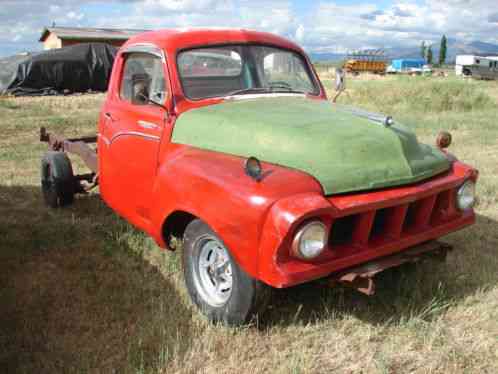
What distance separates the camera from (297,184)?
8.90 ft

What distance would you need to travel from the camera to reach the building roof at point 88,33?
2730 centimetres

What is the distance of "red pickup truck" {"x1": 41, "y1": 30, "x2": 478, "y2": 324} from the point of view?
2.62m

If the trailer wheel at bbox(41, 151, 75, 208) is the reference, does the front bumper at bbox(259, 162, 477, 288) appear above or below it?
above

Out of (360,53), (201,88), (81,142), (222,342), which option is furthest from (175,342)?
(360,53)

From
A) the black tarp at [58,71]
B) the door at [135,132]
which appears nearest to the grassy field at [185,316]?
the door at [135,132]

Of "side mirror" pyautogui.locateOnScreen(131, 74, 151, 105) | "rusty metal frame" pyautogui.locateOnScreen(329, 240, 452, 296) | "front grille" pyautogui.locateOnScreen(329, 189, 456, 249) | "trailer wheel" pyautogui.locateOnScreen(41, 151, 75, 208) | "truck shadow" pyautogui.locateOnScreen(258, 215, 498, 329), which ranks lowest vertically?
"truck shadow" pyautogui.locateOnScreen(258, 215, 498, 329)

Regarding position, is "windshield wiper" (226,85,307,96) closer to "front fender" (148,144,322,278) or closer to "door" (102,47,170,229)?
"door" (102,47,170,229)

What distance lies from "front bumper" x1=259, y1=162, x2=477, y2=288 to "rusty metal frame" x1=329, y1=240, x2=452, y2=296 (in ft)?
0.15

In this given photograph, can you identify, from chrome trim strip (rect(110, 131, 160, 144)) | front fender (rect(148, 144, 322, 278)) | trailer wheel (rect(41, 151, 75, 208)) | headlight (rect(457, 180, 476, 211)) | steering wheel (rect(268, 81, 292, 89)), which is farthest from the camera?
trailer wheel (rect(41, 151, 75, 208))

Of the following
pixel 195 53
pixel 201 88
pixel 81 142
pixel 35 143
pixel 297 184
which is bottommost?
pixel 35 143

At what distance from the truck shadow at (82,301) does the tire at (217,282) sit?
7.3 inches

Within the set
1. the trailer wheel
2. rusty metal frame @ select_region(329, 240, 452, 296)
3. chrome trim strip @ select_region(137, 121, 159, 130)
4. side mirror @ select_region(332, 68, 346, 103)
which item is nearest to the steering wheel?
side mirror @ select_region(332, 68, 346, 103)

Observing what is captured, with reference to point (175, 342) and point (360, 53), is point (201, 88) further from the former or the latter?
point (360, 53)

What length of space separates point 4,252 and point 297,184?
2.84m
